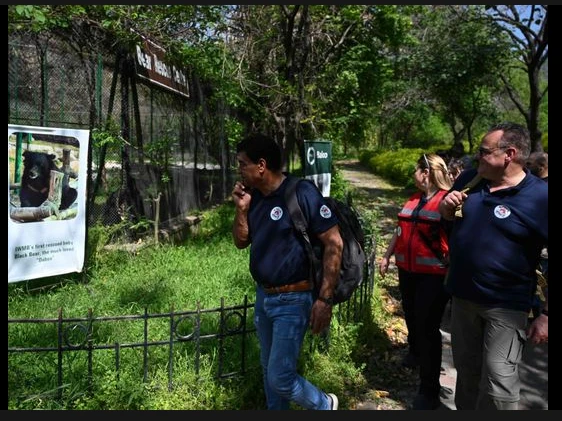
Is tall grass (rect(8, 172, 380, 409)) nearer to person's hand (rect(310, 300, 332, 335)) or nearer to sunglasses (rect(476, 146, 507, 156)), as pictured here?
person's hand (rect(310, 300, 332, 335))

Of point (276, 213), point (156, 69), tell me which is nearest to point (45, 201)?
point (276, 213)

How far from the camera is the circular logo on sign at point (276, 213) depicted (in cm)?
285

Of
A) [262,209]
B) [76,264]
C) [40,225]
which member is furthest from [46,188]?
[262,209]

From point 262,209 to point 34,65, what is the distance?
4.08 metres

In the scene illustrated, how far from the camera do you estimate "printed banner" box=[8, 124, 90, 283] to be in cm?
392

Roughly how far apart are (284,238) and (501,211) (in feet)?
3.68

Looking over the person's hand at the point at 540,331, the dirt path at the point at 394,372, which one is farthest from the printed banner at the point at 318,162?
the person's hand at the point at 540,331

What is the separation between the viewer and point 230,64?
26.5 feet

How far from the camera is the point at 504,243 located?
2.76 meters

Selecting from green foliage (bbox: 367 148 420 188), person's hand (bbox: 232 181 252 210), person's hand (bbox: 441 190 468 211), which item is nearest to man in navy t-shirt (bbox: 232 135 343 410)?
person's hand (bbox: 232 181 252 210)

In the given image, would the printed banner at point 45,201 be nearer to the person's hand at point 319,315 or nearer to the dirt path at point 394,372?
the person's hand at point 319,315

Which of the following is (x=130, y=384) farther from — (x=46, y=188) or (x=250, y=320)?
(x=46, y=188)

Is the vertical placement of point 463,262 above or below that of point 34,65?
below

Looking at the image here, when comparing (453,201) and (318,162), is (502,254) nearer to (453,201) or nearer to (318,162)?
(453,201)
